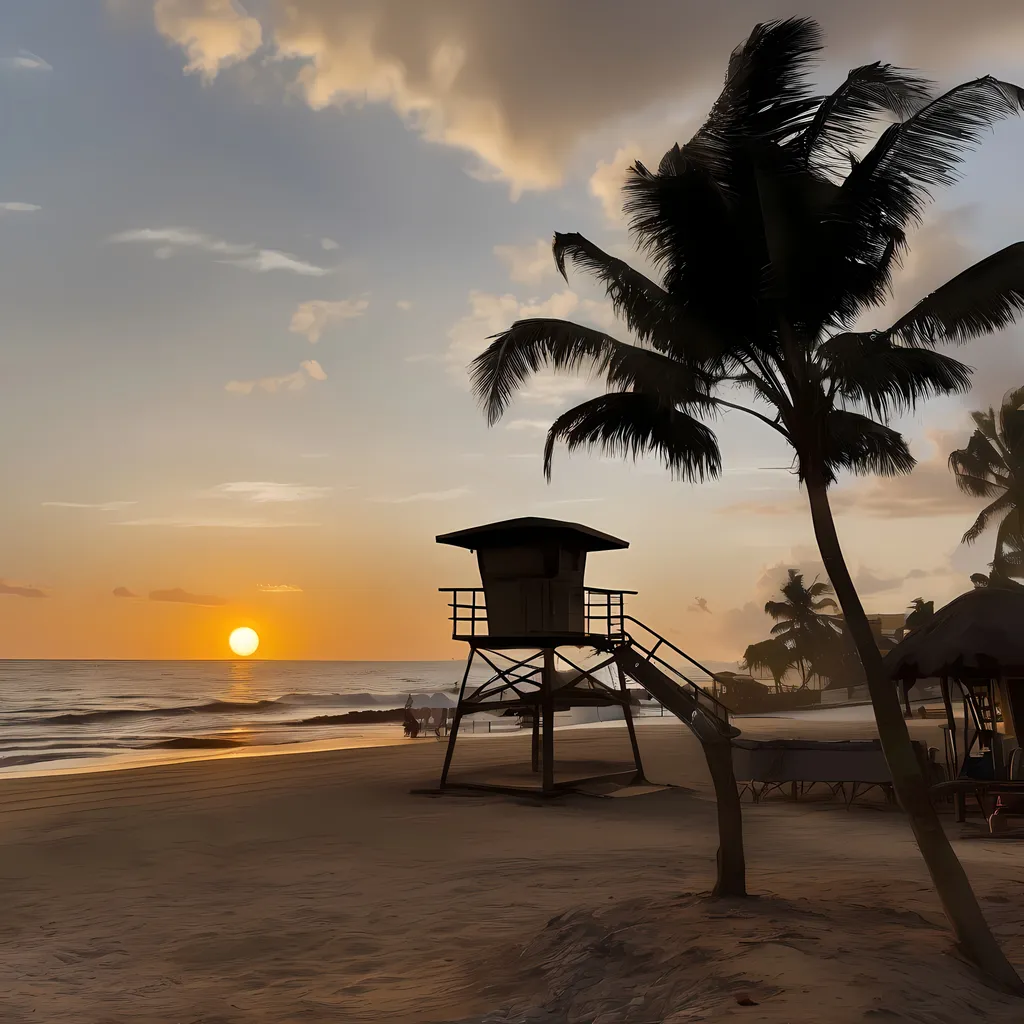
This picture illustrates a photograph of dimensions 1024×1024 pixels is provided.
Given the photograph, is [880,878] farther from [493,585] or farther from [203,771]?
[203,771]

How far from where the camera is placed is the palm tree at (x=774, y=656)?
247ft

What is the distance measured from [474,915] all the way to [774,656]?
69.2 metres

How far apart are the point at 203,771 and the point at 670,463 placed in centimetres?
2026

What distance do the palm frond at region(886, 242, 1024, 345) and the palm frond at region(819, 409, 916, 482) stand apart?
9.93 feet

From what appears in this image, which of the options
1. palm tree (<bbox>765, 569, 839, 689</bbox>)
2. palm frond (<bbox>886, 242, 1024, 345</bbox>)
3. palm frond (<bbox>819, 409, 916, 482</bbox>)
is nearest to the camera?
palm frond (<bbox>886, 242, 1024, 345</bbox>)

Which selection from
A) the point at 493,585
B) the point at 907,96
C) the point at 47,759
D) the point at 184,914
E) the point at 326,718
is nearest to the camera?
the point at 907,96

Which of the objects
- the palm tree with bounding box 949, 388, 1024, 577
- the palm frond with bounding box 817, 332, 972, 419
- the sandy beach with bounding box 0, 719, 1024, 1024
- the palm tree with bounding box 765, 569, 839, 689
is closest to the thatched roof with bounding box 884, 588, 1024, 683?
the sandy beach with bounding box 0, 719, 1024, 1024

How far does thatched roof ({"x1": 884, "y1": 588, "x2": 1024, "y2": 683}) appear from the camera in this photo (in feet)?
47.6

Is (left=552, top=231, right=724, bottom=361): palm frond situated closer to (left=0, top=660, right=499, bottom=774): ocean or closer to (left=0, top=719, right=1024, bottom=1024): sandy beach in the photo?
(left=0, top=719, right=1024, bottom=1024): sandy beach

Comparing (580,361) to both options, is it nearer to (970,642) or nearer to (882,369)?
(882,369)

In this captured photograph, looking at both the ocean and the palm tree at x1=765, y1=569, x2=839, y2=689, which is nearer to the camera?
the ocean

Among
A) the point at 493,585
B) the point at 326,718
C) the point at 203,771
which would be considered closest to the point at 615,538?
the point at 493,585

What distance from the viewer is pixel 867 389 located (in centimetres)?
897

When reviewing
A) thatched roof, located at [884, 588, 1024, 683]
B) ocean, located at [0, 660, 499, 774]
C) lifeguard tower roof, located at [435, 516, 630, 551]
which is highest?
lifeguard tower roof, located at [435, 516, 630, 551]
